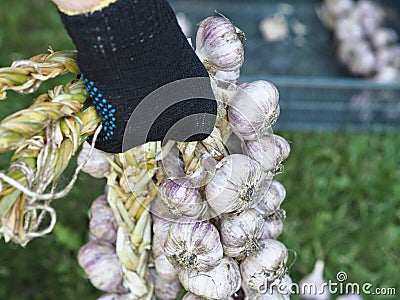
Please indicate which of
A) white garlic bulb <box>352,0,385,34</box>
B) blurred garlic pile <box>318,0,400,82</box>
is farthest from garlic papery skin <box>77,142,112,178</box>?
white garlic bulb <box>352,0,385,34</box>

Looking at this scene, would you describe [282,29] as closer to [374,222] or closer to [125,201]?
[374,222]

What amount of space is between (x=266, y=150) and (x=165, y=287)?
243 mm

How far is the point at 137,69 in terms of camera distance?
20.6 inches

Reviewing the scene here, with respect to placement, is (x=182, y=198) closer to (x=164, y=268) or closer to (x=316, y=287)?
(x=164, y=268)

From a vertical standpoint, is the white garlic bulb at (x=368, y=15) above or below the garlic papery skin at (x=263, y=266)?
below

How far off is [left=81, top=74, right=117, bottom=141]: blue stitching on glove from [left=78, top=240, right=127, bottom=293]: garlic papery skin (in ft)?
0.68

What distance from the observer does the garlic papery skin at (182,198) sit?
1.87 feet

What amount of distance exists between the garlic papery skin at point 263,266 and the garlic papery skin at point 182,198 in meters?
0.09

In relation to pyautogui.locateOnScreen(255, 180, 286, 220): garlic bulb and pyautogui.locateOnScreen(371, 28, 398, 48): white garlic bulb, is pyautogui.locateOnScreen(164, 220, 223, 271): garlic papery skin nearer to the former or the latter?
pyautogui.locateOnScreen(255, 180, 286, 220): garlic bulb

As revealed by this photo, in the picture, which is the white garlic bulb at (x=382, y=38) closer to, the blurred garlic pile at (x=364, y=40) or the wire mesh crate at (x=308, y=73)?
the blurred garlic pile at (x=364, y=40)

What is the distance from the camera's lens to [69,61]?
0.56 m

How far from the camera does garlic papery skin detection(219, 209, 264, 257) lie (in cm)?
58

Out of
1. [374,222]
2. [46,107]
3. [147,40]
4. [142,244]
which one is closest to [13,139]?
[46,107]

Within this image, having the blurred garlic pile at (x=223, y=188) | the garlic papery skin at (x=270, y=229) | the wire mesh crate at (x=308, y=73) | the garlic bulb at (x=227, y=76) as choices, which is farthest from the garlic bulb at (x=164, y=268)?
the wire mesh crate at (x=308, y=73)
